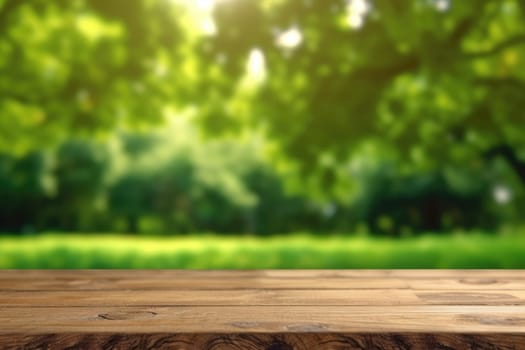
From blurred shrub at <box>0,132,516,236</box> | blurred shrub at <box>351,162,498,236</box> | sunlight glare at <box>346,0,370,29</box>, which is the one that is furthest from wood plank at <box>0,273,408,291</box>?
blurred shrub at <box>351,162,498,236</box>

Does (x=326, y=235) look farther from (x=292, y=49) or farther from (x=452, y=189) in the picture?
(x=292, y=49)

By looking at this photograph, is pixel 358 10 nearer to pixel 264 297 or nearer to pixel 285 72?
pixel 285 72

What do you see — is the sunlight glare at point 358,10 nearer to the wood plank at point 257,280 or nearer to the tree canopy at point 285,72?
the tree canopy at point 285,72

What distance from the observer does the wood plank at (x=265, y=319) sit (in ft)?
3.75

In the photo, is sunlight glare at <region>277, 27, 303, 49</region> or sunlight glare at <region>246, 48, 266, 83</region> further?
sunlight glare at <region>277, 27, 303, 49</region>

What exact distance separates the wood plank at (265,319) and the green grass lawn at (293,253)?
4.34 metres

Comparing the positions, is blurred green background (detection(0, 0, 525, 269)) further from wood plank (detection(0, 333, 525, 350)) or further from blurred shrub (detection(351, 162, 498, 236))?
wood plank (detection(0, 333, 525, 350))

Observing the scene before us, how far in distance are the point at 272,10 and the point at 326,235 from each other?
3.64 meters

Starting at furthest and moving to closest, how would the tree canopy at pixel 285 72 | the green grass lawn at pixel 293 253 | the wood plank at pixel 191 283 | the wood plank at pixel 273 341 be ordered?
1. the green grass lawn at pixel 293 253
2. the tree canopy at pixel 285 72
3. the wood plank at pixel 191 283
4. the wood plank at pixel 273 341

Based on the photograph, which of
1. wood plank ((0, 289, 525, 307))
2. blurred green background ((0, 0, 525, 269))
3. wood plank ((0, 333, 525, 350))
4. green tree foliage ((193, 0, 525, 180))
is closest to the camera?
wood plank ((0, 333, 525, 350))

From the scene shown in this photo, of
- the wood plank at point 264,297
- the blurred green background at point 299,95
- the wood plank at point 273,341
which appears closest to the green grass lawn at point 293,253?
the blurred green background at point 299,95

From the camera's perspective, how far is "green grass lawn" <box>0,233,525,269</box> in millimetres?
5863

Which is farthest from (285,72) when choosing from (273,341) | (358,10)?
(273,341)

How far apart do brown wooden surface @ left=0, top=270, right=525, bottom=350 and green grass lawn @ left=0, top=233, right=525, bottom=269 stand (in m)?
3.86
